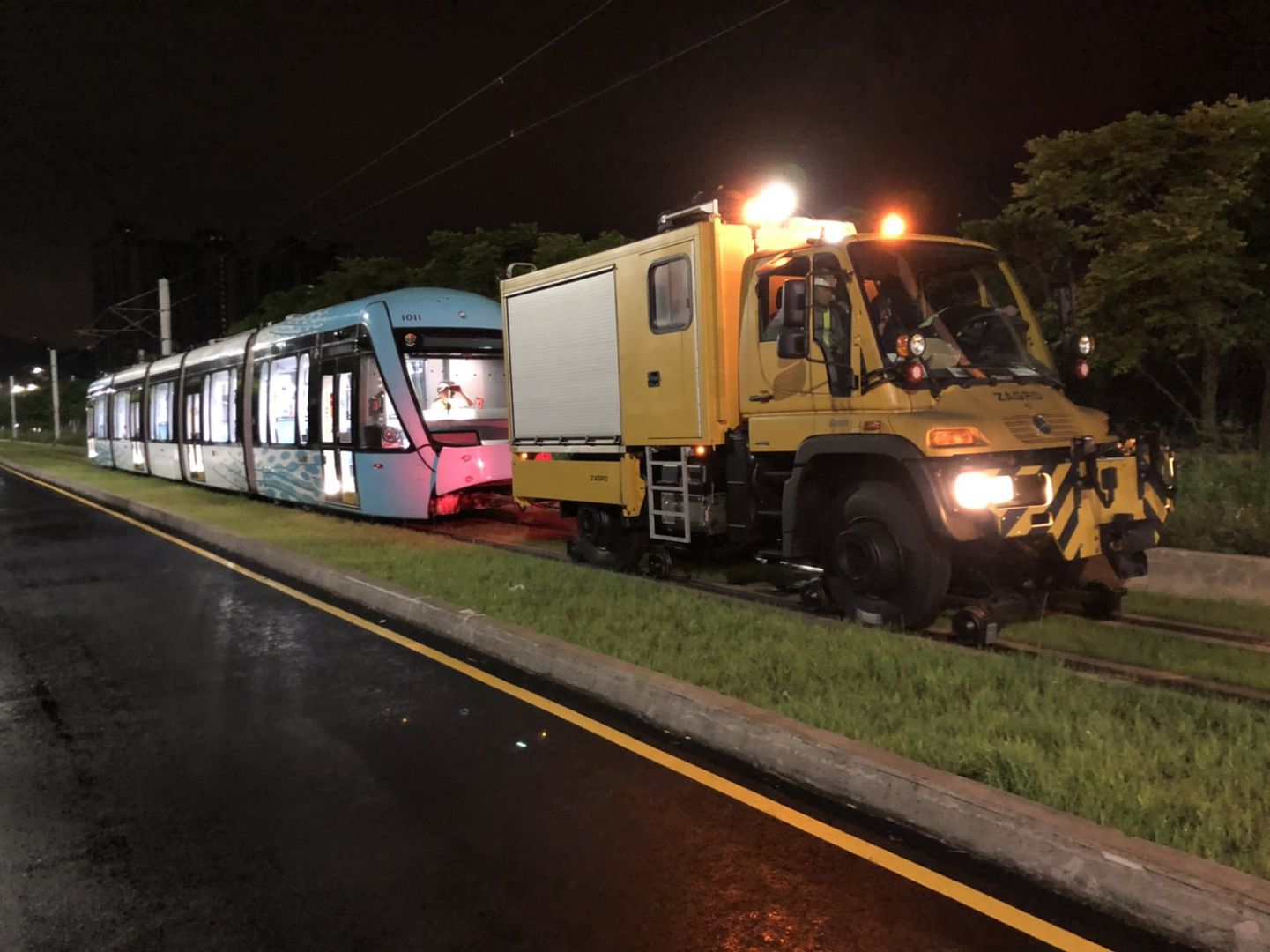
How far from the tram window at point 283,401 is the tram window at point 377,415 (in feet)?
9.58

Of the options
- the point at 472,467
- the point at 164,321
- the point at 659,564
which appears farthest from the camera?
the point at 164,321

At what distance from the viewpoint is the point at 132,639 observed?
326 inches

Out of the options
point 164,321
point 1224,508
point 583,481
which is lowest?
point 1224,508

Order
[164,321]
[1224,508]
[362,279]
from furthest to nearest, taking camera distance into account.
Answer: [164,321]
[362,279]
[1224,508]

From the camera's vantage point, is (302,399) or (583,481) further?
(302,399)

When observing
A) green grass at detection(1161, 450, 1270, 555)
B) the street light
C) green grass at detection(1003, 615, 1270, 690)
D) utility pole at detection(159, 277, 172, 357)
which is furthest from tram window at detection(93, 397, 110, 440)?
the street light

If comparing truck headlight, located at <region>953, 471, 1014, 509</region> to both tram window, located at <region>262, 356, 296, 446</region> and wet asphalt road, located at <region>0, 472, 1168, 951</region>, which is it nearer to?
wet asphalt road, located at <region>0, 472, 1168, 951</region>

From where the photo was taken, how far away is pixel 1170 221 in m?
12.9

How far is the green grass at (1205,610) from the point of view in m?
7.50

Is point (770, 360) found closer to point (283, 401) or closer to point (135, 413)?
point (283, 401)

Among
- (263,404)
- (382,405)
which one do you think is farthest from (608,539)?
(263,404)

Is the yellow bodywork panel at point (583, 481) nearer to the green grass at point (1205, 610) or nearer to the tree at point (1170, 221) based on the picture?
the green grass at point (1205, 610)

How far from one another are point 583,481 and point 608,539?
27.3 inches

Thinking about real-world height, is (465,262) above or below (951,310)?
above
